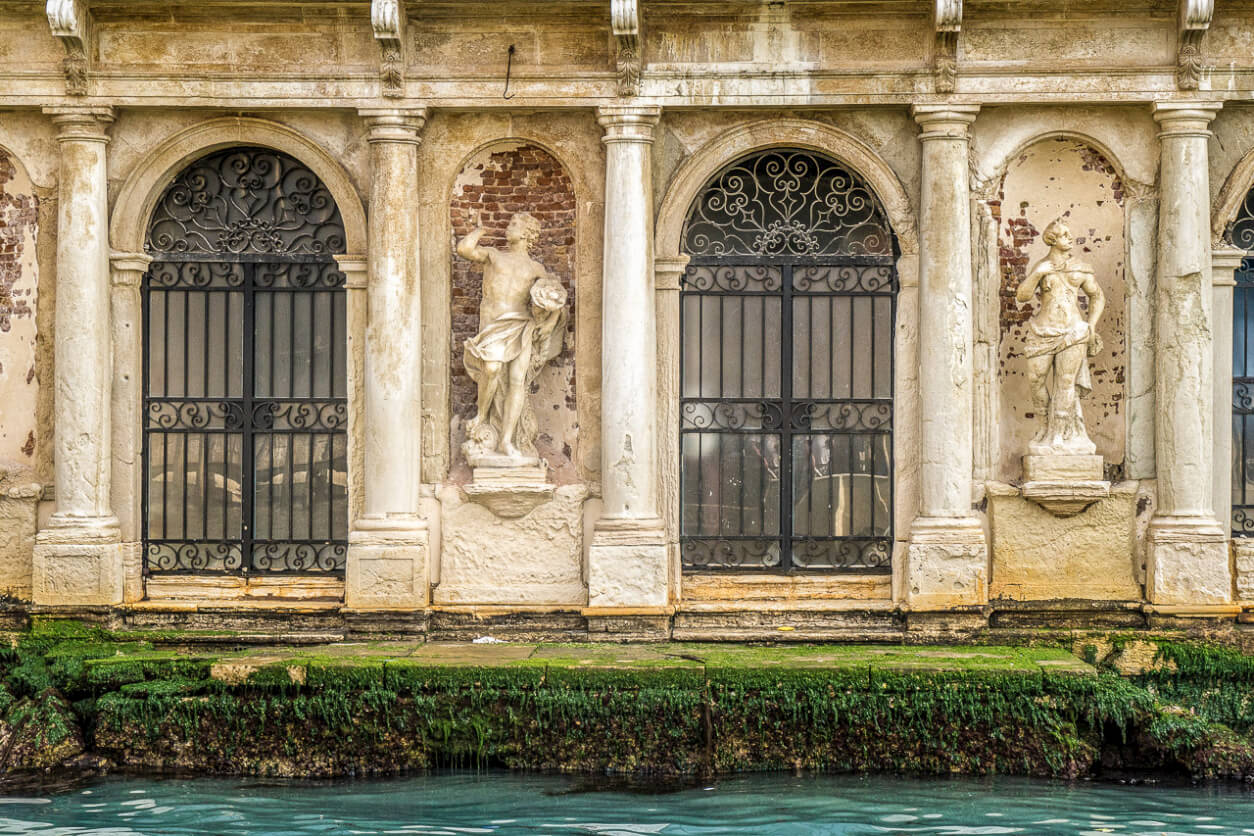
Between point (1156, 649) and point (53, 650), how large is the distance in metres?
7.57

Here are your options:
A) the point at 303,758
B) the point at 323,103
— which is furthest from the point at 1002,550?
the point at 323,103

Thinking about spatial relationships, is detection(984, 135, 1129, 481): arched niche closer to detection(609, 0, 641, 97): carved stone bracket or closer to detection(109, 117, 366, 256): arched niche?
detection(609, 0, 641, 97): carved stone bracket

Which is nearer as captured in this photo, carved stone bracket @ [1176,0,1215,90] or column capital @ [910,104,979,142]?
carved stone bracket @ [1176,0,1215,90]

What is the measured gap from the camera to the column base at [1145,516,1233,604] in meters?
11.1

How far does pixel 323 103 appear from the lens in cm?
1134

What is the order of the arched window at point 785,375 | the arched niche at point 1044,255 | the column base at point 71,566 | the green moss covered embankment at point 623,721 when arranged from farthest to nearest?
the arched window at point 785,375 < the arched niche at point 1044,255 < the column base at point 71,566 < the green moss covered embankment at point 623,721

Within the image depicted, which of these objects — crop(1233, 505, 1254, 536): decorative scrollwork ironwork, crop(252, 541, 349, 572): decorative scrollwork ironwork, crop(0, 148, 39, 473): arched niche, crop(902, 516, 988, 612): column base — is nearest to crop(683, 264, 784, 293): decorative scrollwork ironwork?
crop(902, 516, 988, 612): column base

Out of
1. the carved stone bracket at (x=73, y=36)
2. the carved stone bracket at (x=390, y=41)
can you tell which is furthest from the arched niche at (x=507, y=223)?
the carved stone bracket at (x=73, y=36)

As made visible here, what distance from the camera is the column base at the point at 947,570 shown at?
1115 cm

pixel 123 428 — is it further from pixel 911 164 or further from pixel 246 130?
pixel 911 164

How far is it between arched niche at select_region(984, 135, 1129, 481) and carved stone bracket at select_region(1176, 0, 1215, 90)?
0.81m

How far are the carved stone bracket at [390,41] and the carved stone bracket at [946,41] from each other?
3.76 meters

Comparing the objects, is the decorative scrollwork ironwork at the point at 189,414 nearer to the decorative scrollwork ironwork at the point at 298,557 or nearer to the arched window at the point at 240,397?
the arched window at the point at 240,397

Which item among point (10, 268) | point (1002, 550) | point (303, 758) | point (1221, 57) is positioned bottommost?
point (303, 758)
